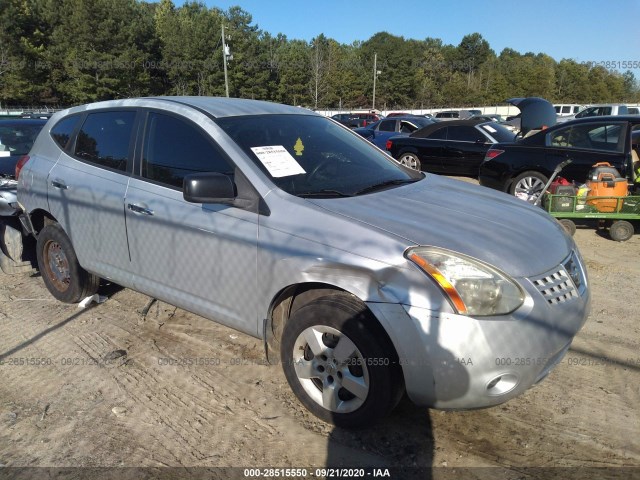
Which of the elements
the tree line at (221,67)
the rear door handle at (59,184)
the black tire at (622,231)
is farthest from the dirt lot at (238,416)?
the tree line at (221,67)

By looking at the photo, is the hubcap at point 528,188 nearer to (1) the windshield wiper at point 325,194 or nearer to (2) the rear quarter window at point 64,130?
(1) the windshield wiper at point 325,194

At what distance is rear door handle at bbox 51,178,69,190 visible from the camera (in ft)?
13.2

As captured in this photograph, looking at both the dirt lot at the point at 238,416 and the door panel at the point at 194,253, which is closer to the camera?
the dirt lot at the point at 238,416

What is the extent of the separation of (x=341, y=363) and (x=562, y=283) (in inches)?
49.1

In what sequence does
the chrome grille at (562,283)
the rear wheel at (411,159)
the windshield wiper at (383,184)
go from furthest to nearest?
the rear wheel at (411,159) < the windshield wiper at (383,184) < the chrome grille at (562,283)

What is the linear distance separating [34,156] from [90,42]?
50161mm

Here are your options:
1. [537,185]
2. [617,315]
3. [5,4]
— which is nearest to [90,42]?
[5,4]

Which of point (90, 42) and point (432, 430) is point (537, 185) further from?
point (90, 42)

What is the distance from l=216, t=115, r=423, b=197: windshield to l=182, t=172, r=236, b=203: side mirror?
26cm

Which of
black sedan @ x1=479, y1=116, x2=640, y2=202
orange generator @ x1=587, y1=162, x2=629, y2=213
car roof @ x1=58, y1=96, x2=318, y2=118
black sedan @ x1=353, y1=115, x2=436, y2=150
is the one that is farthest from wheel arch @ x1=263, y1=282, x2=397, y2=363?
black sedan @ x1=353, y1=115, x2=436, y2=150

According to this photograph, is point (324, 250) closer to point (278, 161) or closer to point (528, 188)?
point (278, 161)

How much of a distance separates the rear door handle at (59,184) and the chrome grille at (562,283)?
363cm

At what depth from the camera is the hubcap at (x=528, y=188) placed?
7.77 m

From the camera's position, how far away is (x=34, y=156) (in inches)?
176
